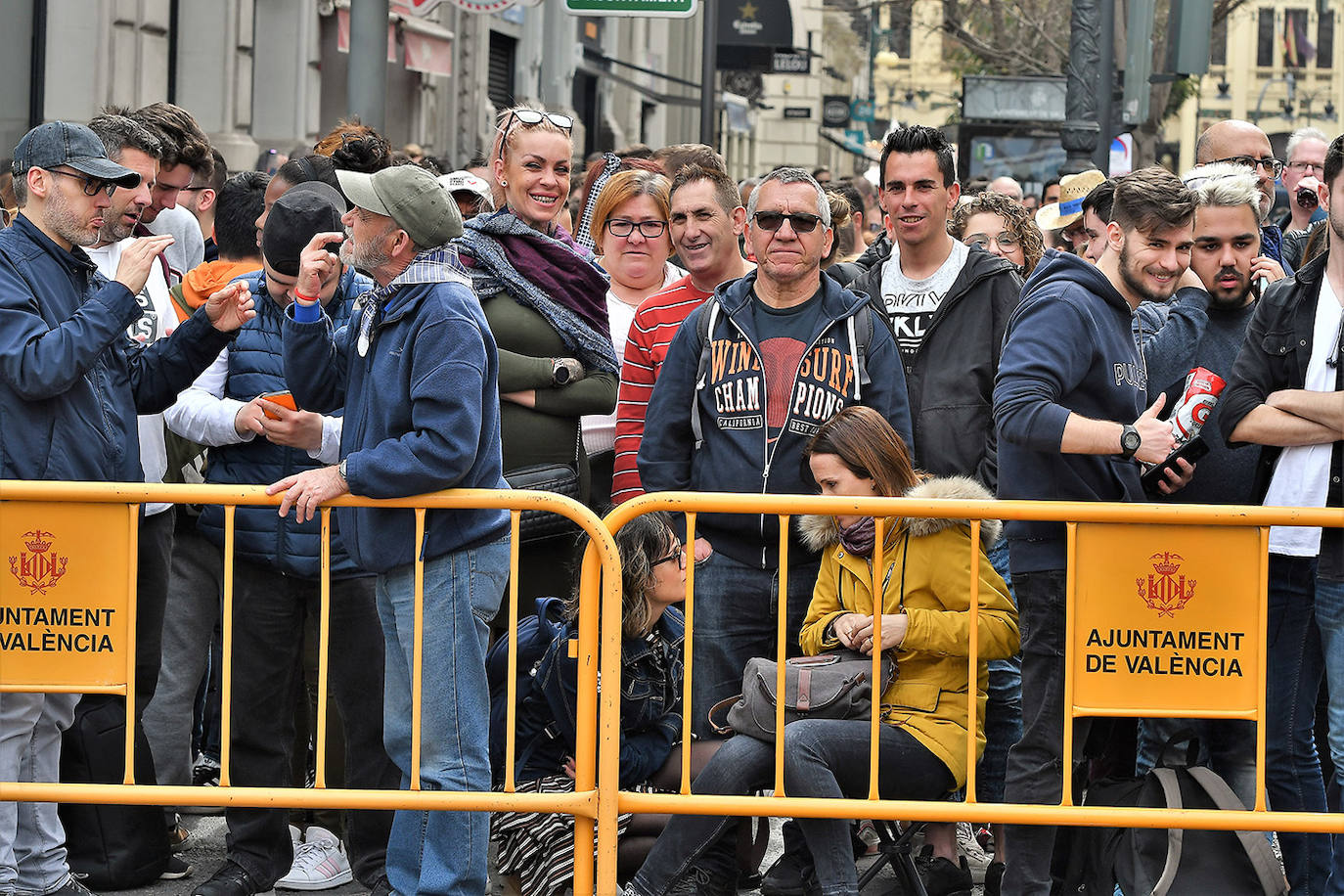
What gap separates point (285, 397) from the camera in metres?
5.32

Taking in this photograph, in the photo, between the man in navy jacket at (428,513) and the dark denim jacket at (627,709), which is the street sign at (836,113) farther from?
the man in navy jacket at (428,513)

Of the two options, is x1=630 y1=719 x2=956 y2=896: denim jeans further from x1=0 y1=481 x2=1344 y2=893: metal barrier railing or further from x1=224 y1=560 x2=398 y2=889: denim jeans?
x1=224 y1=560 x2=398 y2=889: denim jeans

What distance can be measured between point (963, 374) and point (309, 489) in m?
2.30

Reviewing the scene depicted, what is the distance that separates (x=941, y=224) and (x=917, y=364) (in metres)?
0.52

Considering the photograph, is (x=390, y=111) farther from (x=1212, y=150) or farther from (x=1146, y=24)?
(x=1212, y=150)

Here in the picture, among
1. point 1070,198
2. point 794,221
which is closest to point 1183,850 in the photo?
point 794,221

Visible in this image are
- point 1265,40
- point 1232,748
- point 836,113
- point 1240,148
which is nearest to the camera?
point 1232,748

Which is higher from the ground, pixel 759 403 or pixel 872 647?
pixel 759 403

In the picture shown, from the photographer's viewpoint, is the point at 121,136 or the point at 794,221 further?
the point at 121,136

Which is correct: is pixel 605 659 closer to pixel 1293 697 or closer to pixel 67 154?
pixel 1293 697

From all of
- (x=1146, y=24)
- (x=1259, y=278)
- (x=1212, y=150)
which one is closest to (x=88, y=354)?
(x=1259, y=278)

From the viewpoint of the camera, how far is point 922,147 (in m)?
6.22

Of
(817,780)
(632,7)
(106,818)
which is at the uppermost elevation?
(632,7)

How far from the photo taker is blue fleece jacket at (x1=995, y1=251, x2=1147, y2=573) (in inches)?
194
